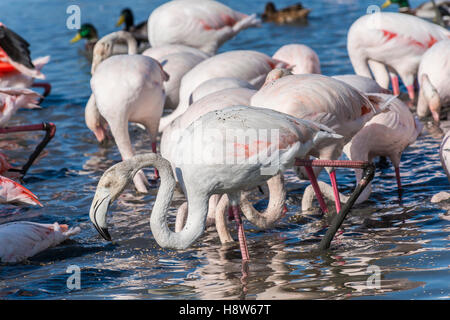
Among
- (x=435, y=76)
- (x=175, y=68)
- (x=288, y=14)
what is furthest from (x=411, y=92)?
(x=288, y=14)

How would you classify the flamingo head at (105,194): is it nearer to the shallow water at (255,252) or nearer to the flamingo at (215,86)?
the shallow water at (255,252)

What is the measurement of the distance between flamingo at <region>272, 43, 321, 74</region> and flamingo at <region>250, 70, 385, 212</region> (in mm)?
2268

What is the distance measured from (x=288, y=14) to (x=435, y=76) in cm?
840

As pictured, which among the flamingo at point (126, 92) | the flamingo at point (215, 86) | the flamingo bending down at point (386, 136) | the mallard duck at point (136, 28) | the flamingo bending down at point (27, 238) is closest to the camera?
the flamingo bending down at point (27, 238)

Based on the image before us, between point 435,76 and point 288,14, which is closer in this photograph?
point 435,76

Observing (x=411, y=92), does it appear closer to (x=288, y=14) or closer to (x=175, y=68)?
(x=175, y=68)

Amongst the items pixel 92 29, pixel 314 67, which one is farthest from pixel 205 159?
pixel 92 29

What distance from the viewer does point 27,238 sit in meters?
5.07

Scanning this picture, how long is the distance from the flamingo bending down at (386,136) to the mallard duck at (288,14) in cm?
984

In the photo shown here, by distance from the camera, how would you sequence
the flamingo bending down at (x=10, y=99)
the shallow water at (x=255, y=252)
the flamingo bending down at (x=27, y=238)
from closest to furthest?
1. the shallow water at (x=255, y=252)
2. the flamingo bending down at (x=27, y=238)
3. the flamingo bending down at (x=10, y=99)

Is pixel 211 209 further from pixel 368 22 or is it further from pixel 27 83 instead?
pixel 27 83

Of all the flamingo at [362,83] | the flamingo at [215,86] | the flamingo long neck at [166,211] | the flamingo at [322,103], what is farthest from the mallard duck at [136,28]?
the flamingo long neck at [166,211]

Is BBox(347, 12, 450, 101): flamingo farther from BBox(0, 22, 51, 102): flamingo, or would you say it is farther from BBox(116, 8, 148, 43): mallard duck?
BBox(116, 8, 148, 43): mallard duck

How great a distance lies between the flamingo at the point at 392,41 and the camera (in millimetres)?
8414
